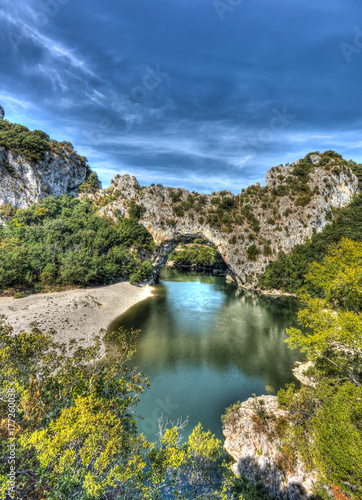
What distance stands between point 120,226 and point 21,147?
3173cm

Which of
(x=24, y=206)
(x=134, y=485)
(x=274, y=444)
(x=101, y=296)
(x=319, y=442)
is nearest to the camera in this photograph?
(x=134, y=485)

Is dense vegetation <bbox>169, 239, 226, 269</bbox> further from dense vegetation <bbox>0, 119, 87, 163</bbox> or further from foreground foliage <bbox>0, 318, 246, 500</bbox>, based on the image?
foreground foliage <bbox>0, 318, 246, 500</bbox>

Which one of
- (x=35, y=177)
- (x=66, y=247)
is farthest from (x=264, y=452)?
(x=35, y=177)

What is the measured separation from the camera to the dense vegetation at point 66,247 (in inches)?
1377

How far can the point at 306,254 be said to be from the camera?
45.5m

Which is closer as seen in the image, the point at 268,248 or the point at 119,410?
the point at 119,410

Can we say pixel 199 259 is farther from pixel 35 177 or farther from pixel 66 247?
pixel 35 177

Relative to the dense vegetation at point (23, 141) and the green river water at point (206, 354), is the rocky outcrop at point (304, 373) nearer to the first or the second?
the green river water at point (206, 354)

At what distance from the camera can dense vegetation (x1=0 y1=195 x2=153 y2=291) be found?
1377 inches

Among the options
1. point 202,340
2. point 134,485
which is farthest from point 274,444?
point 202,340

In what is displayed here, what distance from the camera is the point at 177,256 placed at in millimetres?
85250

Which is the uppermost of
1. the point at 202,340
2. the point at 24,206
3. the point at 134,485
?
the point at 24,206

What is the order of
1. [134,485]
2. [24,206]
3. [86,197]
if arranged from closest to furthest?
[134,485] → [24,206] → [86,197]

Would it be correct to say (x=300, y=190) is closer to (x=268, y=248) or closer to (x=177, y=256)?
(x=268, y=248)
